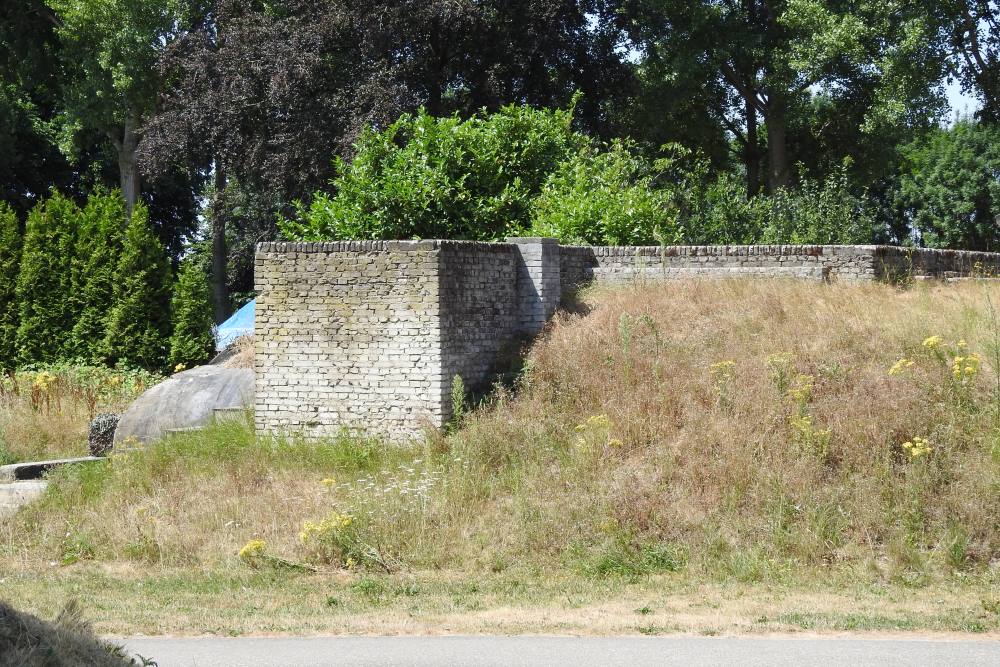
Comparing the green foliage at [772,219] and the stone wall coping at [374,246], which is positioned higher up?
the green foliage at [772,219]

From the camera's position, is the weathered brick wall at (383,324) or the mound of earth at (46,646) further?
the weathered brick wall at (383,324)

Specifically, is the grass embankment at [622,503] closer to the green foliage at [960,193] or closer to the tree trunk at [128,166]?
the tree trunk at [128,166]

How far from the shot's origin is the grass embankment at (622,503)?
874 centimetres

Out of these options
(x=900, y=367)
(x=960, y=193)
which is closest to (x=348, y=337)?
(x=900, y=367)

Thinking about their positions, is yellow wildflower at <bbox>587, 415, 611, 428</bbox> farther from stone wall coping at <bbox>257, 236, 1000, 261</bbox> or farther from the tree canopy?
the tree canopy

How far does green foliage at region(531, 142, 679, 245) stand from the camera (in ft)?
53.3

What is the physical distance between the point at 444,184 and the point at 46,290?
969 cm

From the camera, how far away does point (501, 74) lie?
25.9 meters

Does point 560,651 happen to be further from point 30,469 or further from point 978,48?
point 978,48

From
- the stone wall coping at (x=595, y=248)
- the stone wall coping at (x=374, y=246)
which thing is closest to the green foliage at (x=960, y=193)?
the stone wall coping at (x=595, y=248)

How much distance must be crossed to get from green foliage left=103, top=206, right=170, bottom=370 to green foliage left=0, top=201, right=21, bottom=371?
80.7 inches

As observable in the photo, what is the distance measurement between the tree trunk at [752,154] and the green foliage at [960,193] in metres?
7.64

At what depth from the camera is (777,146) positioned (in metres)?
29.0

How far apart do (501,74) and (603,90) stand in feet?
8.86
